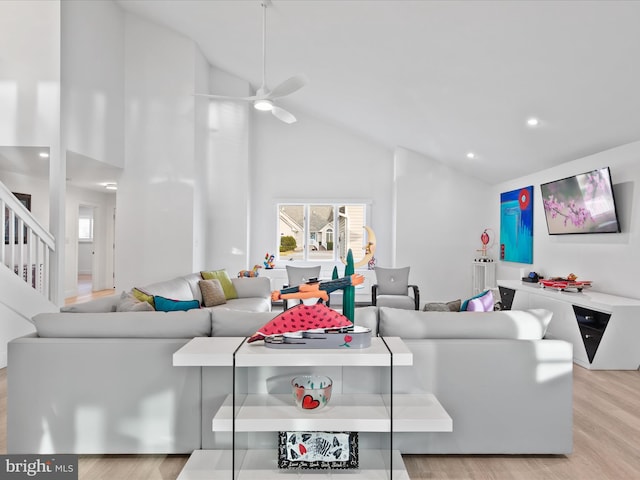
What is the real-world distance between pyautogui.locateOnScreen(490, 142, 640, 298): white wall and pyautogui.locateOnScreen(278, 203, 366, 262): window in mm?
3369

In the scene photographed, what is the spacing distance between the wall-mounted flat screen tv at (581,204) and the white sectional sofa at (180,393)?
2703mm

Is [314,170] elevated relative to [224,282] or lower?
elevated

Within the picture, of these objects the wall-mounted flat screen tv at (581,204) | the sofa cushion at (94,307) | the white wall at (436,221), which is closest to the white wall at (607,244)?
the wall-mounted flat screen tv at (581,204)

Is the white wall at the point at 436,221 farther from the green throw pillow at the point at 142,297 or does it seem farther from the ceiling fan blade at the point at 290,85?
the green throw pillow at the point at 142,297

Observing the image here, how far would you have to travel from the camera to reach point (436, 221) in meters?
7.91

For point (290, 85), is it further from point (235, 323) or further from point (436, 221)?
point (436, 221)

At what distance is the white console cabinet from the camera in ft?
12.7

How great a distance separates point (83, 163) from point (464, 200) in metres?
6.15

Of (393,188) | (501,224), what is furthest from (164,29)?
(501,224)

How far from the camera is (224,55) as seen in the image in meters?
6.82

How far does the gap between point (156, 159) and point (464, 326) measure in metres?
5.64

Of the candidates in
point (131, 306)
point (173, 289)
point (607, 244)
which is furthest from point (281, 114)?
point (607, 244)

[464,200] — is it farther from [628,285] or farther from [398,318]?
[398,318]

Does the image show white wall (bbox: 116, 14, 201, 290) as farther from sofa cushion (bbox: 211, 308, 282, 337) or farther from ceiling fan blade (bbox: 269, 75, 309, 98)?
sofa cushion (bbox: 211, 308, 282, 337)
